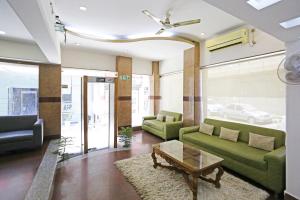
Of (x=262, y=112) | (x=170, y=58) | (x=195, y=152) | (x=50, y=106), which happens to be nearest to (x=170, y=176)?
(x=195, y=152)

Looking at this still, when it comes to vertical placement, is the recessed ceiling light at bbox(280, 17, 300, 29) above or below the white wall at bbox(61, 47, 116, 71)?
Answer: below

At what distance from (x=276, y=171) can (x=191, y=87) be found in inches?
118

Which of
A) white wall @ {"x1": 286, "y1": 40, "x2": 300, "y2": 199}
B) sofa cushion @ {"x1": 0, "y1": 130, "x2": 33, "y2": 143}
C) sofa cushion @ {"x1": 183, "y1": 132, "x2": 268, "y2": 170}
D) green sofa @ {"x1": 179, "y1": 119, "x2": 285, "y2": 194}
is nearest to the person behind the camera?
white wall @ {"x1": 286, "y1": 40, "x2": 300, "y2": 199}

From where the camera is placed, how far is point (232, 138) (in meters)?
3.42

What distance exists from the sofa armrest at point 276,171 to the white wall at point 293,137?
76 millimetres

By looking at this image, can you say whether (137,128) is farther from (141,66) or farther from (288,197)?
(288,197)

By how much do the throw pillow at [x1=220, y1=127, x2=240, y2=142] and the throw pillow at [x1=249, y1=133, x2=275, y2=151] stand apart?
1.03 feet

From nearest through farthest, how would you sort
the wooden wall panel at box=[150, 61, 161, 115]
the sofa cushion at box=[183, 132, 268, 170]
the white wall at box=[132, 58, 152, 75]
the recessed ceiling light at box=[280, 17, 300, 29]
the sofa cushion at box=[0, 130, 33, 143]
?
the recessed ceiling light at box=[280, 17, 300, 29] < the sofa cushion at box=[183, 132, 268, 170] < the sofa cushion at box=[0, 130, 33, 143] < the white wall at box=[132, 58, 152, 75] < the wooden wall panel at box=[150, 61, 161, 115]

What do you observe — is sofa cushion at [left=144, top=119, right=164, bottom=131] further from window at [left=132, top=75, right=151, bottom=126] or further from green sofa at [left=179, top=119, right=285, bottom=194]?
green sofa at [left=179, top=119, right=285, bottom=194]

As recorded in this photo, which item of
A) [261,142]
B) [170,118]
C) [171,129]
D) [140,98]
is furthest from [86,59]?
[261,142]

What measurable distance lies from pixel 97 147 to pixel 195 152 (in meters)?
2.64

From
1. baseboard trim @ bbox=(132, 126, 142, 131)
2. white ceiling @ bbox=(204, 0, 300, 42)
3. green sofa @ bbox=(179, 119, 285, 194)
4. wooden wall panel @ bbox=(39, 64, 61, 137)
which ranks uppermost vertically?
white ceiling @ bbox=(204, 0, 300, 42)

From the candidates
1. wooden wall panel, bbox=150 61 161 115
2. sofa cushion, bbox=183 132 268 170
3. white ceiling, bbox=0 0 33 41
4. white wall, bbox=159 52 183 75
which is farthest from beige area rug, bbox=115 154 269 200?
wooden wall panel, bbox=150 61 161 115

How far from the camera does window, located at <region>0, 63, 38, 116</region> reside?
4293 millimetres
